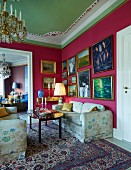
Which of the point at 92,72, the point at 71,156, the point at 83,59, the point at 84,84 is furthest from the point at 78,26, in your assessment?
the point at 71,156

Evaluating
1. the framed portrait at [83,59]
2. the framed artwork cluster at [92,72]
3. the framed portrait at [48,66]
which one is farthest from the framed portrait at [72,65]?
→ the framed portrait at [48,66]

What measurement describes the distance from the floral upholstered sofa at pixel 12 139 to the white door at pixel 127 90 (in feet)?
6.78

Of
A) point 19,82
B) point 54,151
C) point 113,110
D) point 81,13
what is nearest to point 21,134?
point 54,151

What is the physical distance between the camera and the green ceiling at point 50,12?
299 cm

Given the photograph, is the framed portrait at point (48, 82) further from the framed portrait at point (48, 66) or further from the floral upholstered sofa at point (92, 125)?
the floral upholstered sofa at point (92, 125)

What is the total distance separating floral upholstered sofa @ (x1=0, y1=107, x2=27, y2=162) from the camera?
2.00 metres

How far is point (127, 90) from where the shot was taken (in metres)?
2.75

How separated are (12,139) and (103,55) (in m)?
2.74

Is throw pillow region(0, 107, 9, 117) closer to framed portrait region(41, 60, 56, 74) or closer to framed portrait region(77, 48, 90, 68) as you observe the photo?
framed portrait region(41, 60, 56, 74)

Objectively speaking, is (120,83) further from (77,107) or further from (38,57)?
(38,57)

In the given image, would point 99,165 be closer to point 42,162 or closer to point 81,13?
point 42,162

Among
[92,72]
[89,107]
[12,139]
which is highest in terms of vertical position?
[92,72]

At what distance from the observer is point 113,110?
10.0 feet

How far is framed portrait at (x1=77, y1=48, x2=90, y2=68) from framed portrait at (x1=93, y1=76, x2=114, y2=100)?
0.67 m
